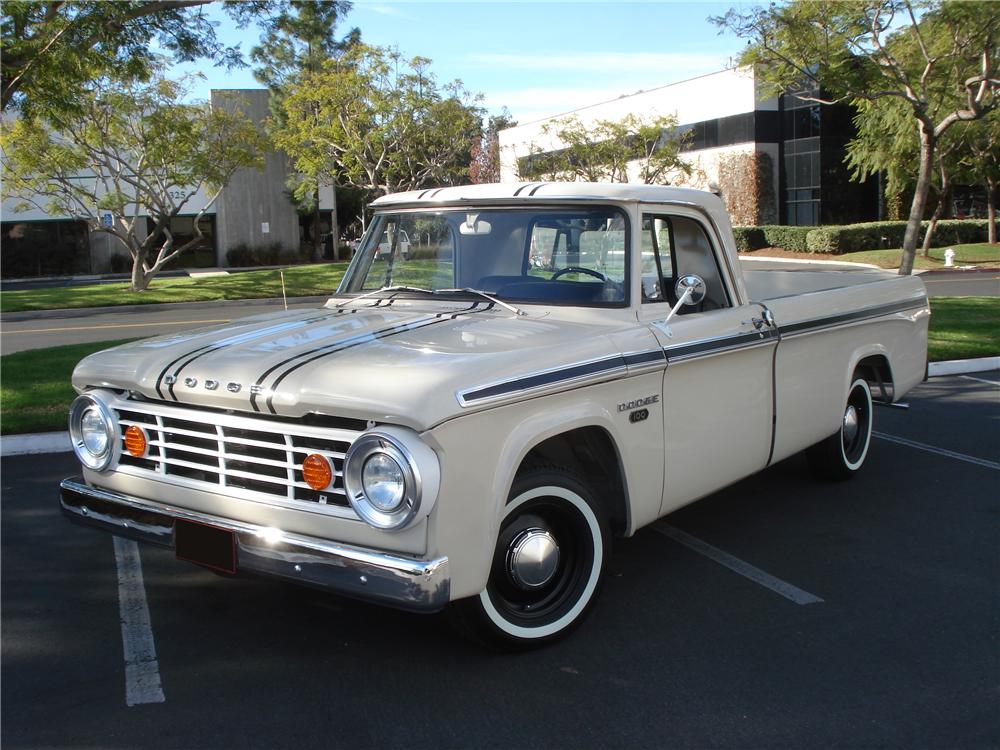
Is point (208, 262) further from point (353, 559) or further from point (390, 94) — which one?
point (353, 559)

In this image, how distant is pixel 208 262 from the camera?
4088 centimetres

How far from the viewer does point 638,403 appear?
420 centimetres

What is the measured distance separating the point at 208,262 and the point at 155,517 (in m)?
39.1

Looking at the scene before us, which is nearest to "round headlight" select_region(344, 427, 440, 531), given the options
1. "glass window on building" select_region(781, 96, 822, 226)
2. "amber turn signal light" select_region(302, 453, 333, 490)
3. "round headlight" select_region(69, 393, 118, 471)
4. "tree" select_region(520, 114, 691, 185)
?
"amber turn signal light" select_region(302, 453, 333, 490)

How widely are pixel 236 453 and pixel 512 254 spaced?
6.00ft

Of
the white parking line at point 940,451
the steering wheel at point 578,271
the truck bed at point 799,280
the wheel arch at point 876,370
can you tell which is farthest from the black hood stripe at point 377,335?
the white parking line at point 940,451

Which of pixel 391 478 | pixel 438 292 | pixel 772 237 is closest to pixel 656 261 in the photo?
pixel 438 292

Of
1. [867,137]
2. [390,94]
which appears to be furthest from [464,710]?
[867,137]

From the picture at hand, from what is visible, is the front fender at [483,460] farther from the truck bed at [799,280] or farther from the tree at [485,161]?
the tree at [485,161]

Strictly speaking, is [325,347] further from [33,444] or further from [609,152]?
[609,152]

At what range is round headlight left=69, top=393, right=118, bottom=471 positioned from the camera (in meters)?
4.03

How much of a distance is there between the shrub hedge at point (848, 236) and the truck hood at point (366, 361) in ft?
110

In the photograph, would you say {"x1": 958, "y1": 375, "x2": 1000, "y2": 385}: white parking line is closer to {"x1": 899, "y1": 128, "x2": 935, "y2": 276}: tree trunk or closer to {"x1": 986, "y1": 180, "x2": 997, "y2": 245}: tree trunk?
{"x1": 899, "y1": 128, "x2": 935, "y2": 276}: tree trunk

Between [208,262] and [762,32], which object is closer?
[762,32]
